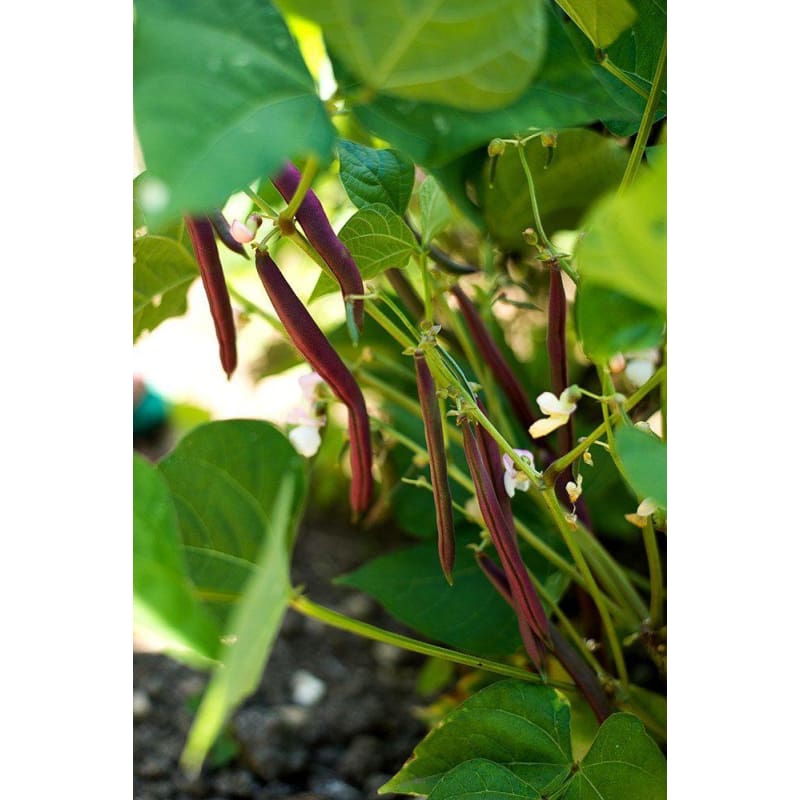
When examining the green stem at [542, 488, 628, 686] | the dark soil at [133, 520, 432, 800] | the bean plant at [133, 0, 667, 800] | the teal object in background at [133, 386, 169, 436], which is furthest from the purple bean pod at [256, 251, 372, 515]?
the teal object in background at [133, 386, 169, 436]

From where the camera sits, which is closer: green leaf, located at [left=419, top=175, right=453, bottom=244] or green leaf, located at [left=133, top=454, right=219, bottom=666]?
green leaf, located at [left=133, top=454, right=219, bottom=666]

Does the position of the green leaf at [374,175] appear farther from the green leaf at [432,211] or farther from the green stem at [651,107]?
the green stem at [651,107]

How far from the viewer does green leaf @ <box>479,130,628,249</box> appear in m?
0.63

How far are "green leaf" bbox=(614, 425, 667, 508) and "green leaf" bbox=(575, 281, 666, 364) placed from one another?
0.11 ft

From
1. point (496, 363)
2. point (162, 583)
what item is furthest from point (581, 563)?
point (162, 583)

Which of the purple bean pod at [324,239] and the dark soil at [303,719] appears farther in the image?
the dark soil at [303,719]

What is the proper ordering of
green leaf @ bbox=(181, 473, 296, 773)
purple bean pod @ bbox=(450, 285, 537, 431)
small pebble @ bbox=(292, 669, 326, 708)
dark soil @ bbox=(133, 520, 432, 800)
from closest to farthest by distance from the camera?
green leaf @ bbox=(181, 473, 296, 773), purple bean pod @ bbox=(450, 285, 537, 431), dark soil @ bbox=(133, 520, 432, 800), small pebble @ bbox=(292, 669, 326, 708)

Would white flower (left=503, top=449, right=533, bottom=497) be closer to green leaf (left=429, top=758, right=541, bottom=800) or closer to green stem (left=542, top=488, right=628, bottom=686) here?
green stem (left=542, top=488, right=628, bottom=686)

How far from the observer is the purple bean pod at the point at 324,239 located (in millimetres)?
440

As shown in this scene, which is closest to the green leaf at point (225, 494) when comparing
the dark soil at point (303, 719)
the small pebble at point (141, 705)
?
the dark soil at point (303, 719)

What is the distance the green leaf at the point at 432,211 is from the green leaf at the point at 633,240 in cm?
14

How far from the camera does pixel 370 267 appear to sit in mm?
490
